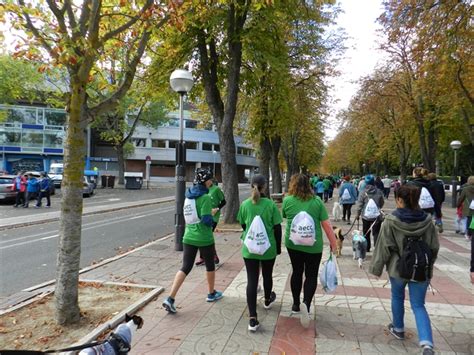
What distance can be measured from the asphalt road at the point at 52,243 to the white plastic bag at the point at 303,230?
4583 millimetres

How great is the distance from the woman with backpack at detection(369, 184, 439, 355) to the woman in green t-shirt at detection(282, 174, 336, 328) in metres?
0.66

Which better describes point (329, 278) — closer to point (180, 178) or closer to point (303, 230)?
point (303, 230)

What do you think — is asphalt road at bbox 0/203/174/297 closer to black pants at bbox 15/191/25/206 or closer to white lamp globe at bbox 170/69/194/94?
white lamp globe at bbox 170/69/194/94

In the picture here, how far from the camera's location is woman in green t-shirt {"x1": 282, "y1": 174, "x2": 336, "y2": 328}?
13.3 ft

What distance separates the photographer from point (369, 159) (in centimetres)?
4794

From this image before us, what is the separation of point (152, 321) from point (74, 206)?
1.64 m

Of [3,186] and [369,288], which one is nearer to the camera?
[369,288]

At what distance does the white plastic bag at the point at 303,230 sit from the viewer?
13.2ft

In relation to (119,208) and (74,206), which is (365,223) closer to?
(74,206)

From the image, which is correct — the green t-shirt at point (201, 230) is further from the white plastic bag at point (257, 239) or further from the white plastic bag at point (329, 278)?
the white plastic bag at point (329, 278)

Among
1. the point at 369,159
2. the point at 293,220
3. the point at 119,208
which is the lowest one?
the point at 119,208

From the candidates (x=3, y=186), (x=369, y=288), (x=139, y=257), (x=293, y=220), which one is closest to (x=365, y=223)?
(x=369, y=288)

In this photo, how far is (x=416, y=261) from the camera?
11.3ft

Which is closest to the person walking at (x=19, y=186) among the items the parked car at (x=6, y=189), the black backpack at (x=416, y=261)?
the parked car at (x=6, y=189)
